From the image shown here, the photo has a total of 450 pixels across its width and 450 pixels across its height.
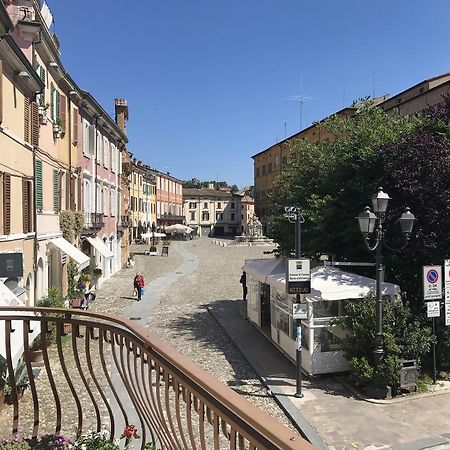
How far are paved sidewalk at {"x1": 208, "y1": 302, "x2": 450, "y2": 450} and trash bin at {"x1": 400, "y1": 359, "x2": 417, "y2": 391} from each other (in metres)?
0.39

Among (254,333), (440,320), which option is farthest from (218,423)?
(254,333)

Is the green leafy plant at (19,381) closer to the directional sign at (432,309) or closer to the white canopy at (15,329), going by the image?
the white canopy at (15,329)

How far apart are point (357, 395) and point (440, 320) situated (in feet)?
11.3

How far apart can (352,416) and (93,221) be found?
61.9 feet

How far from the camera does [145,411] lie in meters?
3.09

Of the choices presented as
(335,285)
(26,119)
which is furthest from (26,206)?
(335,285)

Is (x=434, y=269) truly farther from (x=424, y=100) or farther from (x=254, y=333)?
(x=424, y=100)

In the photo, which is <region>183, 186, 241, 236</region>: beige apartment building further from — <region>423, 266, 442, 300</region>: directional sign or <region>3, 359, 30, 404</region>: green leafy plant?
<region>3, 359, 30, 404</region>: green leafy plant

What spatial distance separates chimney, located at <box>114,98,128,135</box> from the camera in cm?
3866

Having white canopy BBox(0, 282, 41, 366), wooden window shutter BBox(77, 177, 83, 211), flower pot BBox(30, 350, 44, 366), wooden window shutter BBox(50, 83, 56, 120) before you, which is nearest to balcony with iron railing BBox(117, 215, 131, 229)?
wooden window shutter BBox(77, 177, 83, 211)

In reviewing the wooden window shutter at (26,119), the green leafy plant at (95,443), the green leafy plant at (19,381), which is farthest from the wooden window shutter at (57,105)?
the green leafy plant at (95,443)

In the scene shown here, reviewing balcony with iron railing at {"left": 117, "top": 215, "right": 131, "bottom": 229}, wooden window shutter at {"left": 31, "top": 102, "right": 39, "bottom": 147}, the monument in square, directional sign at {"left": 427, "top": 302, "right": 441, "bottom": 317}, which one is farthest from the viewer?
the monument in square

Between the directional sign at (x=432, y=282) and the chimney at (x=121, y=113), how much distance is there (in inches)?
1253

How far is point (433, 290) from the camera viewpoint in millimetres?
10953
